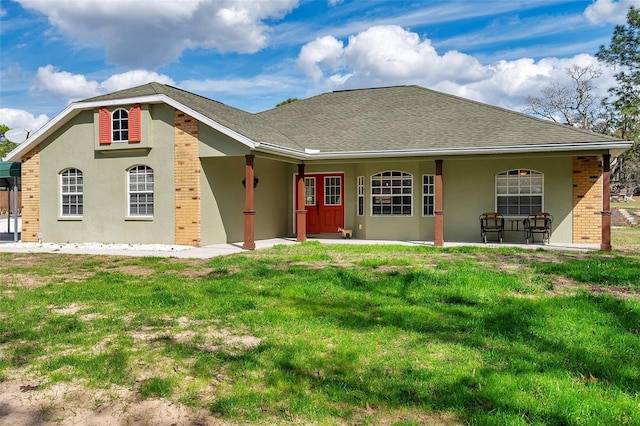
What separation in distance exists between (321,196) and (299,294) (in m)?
10.2

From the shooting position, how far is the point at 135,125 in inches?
543

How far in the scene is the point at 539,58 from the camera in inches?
1359

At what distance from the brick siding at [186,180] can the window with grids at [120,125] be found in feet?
5.58

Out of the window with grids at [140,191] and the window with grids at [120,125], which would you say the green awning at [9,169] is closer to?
the window with grids at [120,125]

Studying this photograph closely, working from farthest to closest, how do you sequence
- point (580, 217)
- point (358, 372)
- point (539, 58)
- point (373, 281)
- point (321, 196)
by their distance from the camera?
point (539, 58) < point (321, 196) < point (580, 217) < point (373, 281) < point (358, 372)

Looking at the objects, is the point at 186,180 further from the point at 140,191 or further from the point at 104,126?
the point at 104,126

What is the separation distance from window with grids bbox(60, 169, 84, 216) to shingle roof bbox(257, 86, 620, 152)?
7.03m

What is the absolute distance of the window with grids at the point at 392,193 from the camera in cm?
1532

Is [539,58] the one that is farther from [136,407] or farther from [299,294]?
[136,407]

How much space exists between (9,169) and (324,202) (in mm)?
10846

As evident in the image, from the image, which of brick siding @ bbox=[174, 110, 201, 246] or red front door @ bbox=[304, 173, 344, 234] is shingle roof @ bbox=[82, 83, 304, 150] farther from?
red front door @ bbox=[304, 173, 344, 234]

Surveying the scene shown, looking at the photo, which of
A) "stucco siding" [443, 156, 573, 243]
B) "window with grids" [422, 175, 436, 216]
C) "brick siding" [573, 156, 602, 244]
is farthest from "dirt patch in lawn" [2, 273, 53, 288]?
"brick siding" [573, 156, 602, 244]

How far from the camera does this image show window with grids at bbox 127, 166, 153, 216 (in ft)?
45.9

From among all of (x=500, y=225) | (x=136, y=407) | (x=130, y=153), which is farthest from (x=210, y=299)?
(x=500, y=225)
